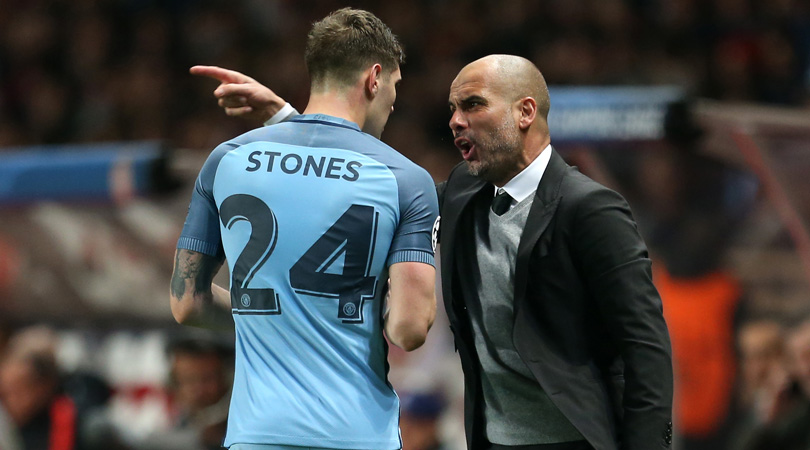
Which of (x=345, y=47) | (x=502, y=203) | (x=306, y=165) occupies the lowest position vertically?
(x=502, y=203)

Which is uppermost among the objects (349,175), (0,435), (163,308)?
(349,175)

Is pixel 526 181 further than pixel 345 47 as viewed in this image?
Yes

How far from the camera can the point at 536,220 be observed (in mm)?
3092

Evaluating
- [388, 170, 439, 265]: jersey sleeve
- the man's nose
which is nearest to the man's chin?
the man's nose

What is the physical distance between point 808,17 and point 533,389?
5.46m

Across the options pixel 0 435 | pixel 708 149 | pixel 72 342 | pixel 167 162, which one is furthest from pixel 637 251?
pixel 72 342

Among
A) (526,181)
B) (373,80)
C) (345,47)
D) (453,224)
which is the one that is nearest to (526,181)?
(526,181)

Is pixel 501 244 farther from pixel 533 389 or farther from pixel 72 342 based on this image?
pixel 72 342

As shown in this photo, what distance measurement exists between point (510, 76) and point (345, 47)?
1.66 feet

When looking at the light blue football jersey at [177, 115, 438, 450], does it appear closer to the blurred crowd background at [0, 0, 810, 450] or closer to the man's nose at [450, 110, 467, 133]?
the man's nose at [450, 110, 467, 133]

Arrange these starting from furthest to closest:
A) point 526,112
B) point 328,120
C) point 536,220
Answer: point 526,112 → point 536,220 → point 328,120

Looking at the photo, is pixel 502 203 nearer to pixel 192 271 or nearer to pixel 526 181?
pixel 526 181

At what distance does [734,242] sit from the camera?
18.4 ft

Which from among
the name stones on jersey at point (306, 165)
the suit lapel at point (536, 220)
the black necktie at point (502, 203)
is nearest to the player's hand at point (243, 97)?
the name stones on jersey at point (306, 165)
